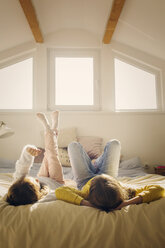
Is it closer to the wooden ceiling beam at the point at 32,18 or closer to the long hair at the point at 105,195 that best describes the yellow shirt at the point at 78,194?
the long hair at the point at 105,195

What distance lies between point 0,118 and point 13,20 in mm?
1432

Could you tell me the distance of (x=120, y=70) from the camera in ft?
11.1

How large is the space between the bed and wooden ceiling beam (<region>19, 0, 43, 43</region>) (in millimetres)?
2346

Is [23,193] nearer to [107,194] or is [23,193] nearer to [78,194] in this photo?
[78,194]

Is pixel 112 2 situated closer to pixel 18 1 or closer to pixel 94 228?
pixel 18 1

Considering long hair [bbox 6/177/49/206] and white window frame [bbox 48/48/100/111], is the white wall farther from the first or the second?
long hair [bbox 6/177/49/206]

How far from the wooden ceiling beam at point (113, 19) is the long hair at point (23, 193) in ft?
7.44

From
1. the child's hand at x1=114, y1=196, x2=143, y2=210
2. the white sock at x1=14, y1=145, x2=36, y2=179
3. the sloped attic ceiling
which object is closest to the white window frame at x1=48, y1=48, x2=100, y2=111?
the sloped attic ceiling

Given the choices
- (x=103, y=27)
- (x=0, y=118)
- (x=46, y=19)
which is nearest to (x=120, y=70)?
(x=103, y=27)

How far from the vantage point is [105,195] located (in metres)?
0.95

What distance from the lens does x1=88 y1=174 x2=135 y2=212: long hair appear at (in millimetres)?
953

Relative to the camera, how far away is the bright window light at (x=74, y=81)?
335cm

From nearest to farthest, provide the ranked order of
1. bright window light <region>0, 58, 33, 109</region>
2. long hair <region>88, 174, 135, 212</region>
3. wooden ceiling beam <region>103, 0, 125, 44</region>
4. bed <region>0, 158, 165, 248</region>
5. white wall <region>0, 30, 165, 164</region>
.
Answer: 1. bed <region>0, 158, 165, 248</region>
2. long hair <region>88, 174, 135, 212</region>
3. wooden ceiling beam <region>103, 0, 125, 44</region>
4. white wall <region>0, 30, 165, 164</region>
5. bright window light <region>0, 58, 33, 109</region>

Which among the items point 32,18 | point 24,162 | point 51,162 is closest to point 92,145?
point 51,162
